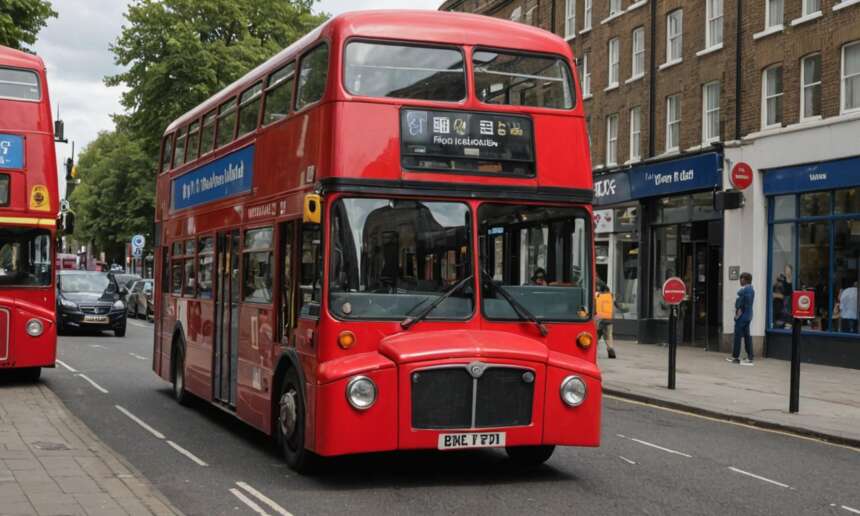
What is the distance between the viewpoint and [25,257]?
15.5 meters

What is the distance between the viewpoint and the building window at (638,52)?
112 ft

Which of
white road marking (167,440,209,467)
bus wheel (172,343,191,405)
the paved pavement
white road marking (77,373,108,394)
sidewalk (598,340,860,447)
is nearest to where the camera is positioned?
the paved pavement

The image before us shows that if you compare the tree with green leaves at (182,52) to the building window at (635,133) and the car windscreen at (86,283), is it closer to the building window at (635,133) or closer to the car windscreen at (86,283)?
the car windscreen at (86,283)

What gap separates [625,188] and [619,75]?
410 cm

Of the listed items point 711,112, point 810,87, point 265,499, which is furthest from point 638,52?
point 265,499

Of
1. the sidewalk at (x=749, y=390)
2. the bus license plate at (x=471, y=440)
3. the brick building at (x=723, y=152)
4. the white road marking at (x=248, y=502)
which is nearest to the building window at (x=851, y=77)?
the brick building at (x=723, y=152)

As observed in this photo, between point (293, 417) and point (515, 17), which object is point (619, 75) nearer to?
point (515, 17)

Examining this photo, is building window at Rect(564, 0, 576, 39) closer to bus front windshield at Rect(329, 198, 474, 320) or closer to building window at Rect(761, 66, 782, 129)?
building window at Rect(761, 66, 782, 129)

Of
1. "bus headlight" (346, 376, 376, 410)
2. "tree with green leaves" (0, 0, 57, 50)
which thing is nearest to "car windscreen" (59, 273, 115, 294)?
"tree with green leaves" (0, 0, 57, 50)

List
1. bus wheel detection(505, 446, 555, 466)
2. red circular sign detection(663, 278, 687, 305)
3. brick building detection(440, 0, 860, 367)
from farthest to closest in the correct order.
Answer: brick building detection(440, 0, 860, 367) < red circular sign detection(663, 278, 687, 305) < bus wheel detection(505, 446, 555, 466)

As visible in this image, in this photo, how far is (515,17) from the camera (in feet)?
145

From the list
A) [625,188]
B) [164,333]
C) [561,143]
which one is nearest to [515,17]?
[625,188]

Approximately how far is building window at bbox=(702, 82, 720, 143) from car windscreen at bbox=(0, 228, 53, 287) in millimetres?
18865

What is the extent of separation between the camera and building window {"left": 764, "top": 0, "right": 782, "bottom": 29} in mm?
26859
